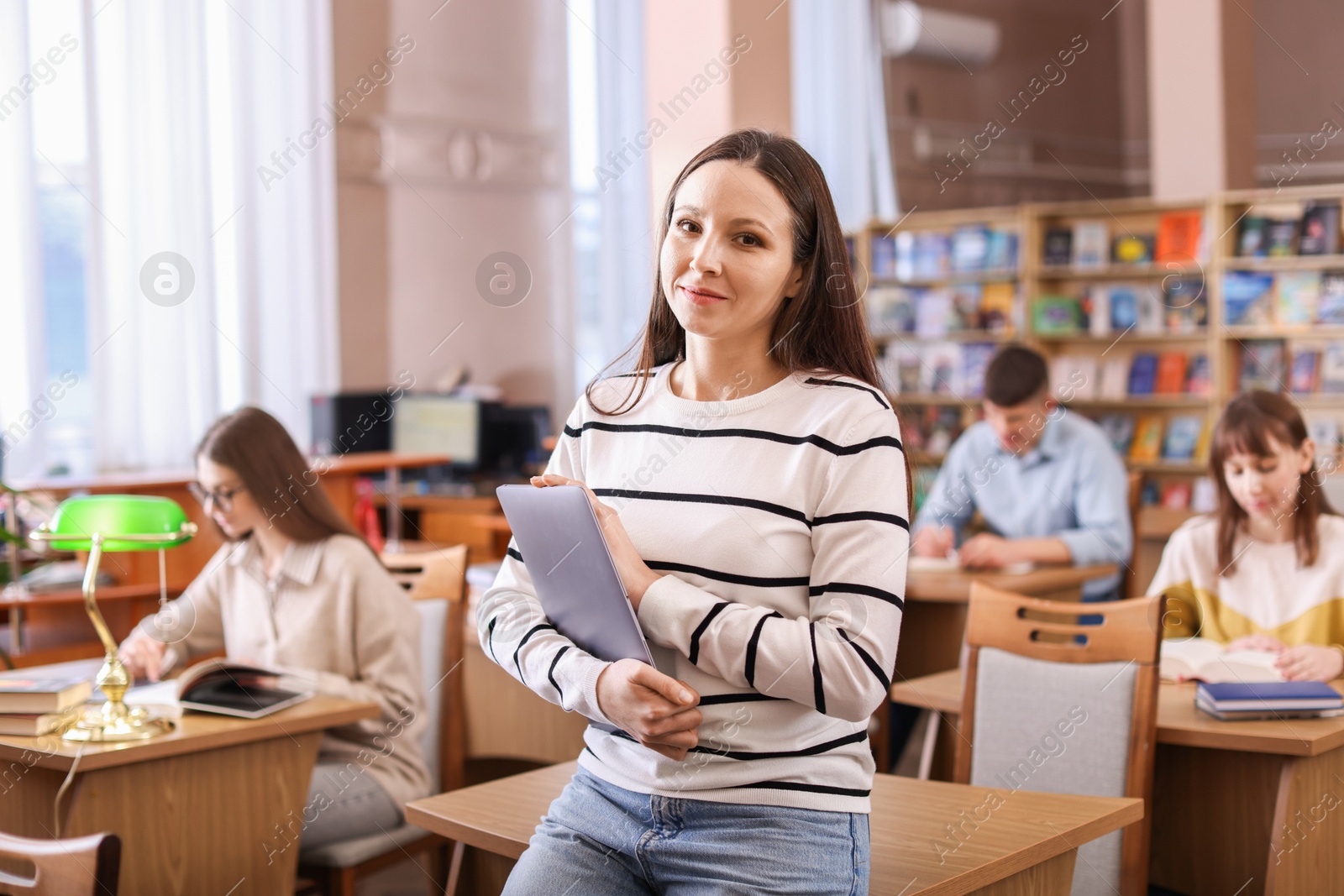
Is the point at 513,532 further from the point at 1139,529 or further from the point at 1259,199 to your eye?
the point at 1259,199

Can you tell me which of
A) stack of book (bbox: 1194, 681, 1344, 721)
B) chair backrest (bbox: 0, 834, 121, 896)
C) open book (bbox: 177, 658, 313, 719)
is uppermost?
chair backrest (bbox: 0, 834, 121, 896)

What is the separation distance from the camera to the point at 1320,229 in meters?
6.27

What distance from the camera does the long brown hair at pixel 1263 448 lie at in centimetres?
270

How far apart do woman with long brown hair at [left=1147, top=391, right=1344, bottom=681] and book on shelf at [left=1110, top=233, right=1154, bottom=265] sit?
14.3ft

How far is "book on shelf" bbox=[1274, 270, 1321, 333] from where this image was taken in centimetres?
632

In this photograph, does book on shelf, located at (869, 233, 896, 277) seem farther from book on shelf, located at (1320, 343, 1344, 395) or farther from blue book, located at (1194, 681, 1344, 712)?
blue book, located at (1194, 681, 1344, 712)

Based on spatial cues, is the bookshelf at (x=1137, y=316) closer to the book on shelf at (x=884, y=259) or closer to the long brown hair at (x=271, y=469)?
the book on shelf at (x=884, y=259)

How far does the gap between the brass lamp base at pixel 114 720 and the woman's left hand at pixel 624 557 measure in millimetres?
1141

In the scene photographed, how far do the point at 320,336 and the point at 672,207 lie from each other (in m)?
5.56

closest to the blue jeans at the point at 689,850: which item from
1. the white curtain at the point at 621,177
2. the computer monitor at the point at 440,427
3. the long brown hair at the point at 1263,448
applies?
the long brown hair at the point at 1263,448

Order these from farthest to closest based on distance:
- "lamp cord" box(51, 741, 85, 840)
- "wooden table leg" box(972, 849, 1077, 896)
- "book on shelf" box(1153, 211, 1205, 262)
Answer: "book on shelf" box(1153, 211, 1205, 262)
"lamp cord" box(51, 741, 85, 840)
"wooden table leg" box(972, 849, 1077, 896)

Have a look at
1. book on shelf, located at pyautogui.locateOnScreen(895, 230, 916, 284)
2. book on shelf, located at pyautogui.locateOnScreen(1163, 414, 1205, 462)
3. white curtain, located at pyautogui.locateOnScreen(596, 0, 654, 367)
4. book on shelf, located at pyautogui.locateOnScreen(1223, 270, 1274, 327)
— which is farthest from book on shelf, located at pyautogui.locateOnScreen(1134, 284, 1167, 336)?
white curtain, located at pyautogui.locateOnScreen(596, 0, 654, 367)

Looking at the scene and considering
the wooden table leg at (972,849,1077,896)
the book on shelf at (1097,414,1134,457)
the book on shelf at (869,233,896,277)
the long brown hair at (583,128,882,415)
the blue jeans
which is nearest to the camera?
the blue jeans

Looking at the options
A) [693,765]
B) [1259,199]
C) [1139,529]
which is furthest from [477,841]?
[1259,199]
